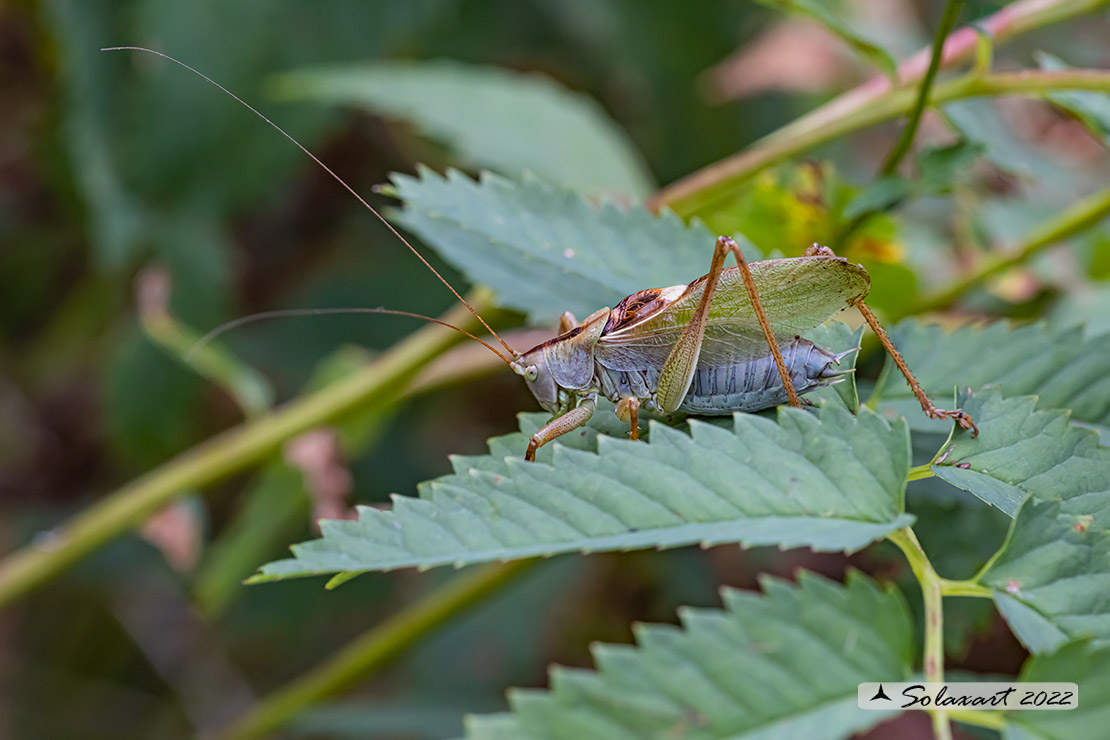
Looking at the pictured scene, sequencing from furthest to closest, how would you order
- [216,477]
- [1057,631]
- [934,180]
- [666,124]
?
[666,124] → [216,477] → [934,180] → [1057,631]

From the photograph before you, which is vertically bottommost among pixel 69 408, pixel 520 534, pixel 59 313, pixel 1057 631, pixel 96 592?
pixel 1057 631

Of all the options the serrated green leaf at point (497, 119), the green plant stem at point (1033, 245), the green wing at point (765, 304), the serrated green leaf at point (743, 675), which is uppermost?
the serrated green leaf at point (497, 119)

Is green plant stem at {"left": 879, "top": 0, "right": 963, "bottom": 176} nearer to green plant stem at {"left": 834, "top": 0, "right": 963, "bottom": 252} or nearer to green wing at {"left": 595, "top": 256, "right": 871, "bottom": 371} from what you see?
green plant stem at {"left": 834, "top": 0, "right": 963, "bottom": 252}

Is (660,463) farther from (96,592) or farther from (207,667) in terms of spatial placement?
(96,592)

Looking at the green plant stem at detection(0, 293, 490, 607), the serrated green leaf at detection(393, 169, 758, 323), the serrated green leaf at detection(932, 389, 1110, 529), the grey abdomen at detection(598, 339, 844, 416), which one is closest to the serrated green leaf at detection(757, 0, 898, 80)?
the serrated green leaf at detection(393, 169, 758, 323)

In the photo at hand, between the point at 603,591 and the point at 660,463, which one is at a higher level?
the point at 603,591

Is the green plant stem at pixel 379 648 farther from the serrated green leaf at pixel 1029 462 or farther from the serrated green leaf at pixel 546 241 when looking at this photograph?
the serrated green leaf at pixel 1029 462

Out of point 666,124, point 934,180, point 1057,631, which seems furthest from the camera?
point 666,124

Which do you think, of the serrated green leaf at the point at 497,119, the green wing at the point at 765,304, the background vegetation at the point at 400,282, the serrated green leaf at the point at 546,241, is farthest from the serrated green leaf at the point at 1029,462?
the serrated green leaf at the point at 497,119

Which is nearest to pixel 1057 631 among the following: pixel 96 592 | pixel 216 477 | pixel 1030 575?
pixel 1030 575
